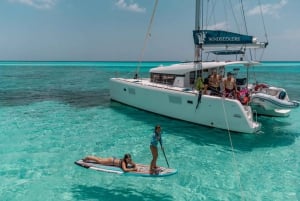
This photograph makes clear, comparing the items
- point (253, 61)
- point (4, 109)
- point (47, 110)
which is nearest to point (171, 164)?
point (253, 61)

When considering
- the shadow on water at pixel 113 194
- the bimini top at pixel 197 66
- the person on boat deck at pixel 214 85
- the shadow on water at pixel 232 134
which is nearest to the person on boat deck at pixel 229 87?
the person on boat deck at pixel 214 85

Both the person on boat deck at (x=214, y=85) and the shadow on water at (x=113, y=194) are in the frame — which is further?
the person on boat deck at (x=214, y=85)

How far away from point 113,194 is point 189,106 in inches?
310

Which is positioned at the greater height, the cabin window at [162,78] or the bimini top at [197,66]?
the bimini top at [197,66]

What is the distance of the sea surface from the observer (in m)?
8.41

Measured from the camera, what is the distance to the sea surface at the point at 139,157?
8414 millimetres

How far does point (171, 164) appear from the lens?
34.0ft

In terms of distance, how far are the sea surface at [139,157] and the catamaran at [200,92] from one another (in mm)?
576

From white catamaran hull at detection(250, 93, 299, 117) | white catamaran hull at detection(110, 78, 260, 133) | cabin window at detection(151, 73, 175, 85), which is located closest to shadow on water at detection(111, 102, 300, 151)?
white catamaran hull at detection(110, 78, 260, 133)

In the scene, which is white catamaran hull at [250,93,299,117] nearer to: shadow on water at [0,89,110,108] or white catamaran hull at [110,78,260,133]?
white catamaran hull at [110,78,260,133]

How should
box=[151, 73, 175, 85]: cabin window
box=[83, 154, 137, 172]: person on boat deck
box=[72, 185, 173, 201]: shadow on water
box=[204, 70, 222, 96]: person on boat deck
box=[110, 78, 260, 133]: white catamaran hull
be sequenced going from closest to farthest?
box=[72, 185, 173, 201]: shadow on water, box=[83, 154, 137, 172]: person on boat deck, box=[110, 78, 260, 133]: white catamaran hull, box=[204, 70, 222, 96]: person on boat deck, box=[151, 73, 175, 85]: cabin window

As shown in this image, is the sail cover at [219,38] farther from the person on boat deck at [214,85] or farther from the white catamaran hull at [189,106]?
the white catamaran hull at [189,106]

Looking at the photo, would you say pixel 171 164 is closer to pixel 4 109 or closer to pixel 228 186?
pixel 228 186

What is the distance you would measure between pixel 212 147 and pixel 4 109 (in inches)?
602
